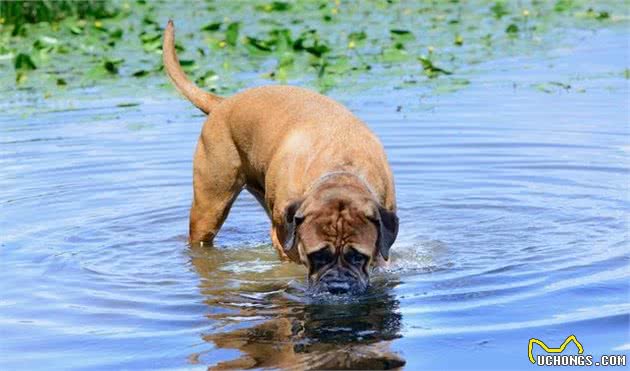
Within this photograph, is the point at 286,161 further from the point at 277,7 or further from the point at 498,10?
the point at 277,7

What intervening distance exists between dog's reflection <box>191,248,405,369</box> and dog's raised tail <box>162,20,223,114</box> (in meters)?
1.77

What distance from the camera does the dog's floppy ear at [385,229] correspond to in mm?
6754

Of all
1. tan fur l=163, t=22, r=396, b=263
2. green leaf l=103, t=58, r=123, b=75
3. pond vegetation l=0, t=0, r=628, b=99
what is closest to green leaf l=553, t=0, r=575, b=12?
pond vegetation l=0, t=0, r=628, b=99

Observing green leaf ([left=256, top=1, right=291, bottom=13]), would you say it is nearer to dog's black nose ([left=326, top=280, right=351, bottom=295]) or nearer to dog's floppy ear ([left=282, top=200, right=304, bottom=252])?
dog's floppy ear ([left=282, top=200, right=304, bottom=252])

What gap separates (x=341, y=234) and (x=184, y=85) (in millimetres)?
2886

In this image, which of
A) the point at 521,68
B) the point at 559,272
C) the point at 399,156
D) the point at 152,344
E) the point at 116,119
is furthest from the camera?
the point at 521,68

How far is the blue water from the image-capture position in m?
6.44

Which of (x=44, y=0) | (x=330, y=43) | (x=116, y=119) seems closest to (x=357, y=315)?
(x=116, y=119)

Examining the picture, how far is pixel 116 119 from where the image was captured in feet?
42.3

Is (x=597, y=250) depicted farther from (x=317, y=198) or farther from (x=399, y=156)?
(x=399, y=156)

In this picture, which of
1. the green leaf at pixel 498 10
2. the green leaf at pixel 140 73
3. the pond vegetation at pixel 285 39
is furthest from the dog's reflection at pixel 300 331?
the green leaf at pixel 498 10

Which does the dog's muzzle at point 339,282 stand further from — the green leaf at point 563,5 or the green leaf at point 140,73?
the green leaf at point 563,5

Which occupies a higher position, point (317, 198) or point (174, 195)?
point (317, 198)

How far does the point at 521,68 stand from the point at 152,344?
8805 mm
